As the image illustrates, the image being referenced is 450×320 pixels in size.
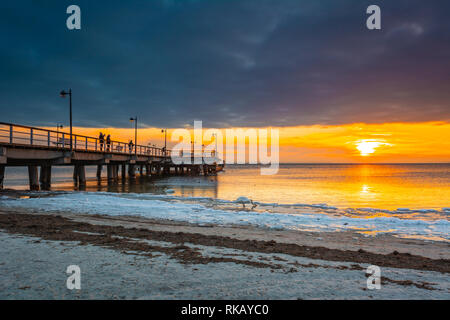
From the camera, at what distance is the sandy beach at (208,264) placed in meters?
4.62

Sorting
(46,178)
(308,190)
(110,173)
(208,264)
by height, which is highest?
(110,173)

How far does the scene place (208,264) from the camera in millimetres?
6016

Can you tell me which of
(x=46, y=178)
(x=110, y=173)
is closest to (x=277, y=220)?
(x=46, y=178)

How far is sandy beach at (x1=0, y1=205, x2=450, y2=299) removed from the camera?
15.2ft

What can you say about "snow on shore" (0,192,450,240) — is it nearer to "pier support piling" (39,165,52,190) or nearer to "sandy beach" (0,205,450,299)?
"sandy beach" (0,205,450,299)

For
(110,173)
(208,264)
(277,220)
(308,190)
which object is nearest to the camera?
(208,264)

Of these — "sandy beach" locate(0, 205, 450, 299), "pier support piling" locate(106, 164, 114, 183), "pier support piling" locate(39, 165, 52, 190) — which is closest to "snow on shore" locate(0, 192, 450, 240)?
"sandy beach" locate(0, 205, 450, 299)

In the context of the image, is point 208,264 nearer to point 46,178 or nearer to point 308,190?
point 46,178

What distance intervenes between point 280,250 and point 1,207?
14.3 meters

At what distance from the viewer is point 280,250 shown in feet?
24.7

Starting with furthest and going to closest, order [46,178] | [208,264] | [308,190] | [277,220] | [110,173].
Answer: [110,173] < [308,190] < [46,178] < [277,220] < [208,264]

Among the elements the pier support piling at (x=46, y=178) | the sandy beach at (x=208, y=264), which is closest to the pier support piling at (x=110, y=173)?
the pier support piling at (x=46, y=178)
